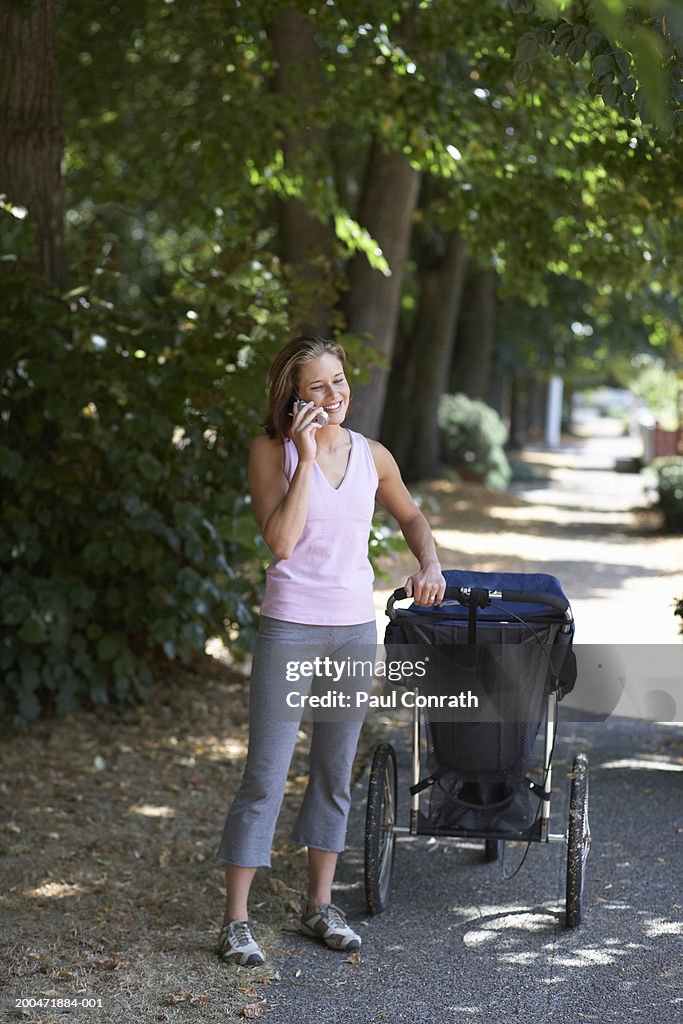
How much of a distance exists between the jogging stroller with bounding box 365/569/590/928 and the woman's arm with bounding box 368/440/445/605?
13cm

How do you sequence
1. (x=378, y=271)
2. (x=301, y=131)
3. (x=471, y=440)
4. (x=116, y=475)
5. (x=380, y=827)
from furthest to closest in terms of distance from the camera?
1. (x=471, y=440)
2. (x=378, y=271)
3. (x=301, y=131)
4. (x=116, y=475)
5. (x=380, y=827)

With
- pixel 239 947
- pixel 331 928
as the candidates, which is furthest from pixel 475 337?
pixel 239 947

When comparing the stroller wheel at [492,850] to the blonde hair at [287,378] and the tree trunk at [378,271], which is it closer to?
the blonde hair at [287,378]

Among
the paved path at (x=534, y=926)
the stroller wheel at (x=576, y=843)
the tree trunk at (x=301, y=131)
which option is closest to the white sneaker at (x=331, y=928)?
the paved path at (x=534, y=926)

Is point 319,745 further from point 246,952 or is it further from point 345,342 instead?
point 345,342

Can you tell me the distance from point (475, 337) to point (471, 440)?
3.03 metres

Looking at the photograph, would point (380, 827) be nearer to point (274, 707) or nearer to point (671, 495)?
point (274, 707)

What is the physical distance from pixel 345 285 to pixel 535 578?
330 centimetres

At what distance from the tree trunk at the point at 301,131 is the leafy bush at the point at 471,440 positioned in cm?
1473

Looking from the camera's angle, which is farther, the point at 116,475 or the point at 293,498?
the point at 116,475

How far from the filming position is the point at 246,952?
163 inches

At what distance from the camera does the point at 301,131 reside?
9.75m

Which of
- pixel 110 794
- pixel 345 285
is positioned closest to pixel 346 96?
pixel 345 285

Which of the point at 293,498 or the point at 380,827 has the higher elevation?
the point at 293,498
